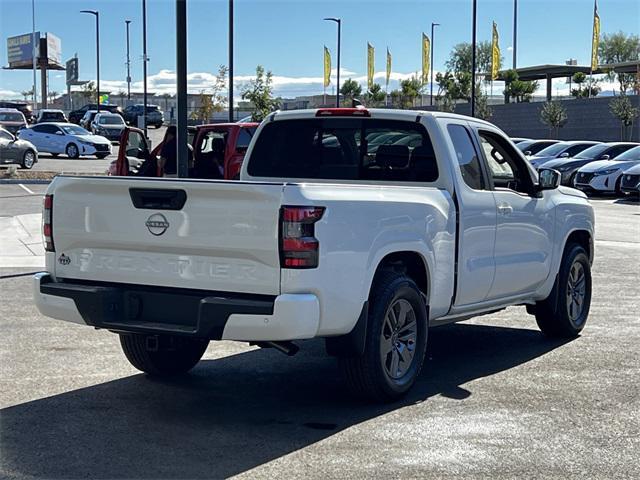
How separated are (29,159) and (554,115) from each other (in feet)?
110

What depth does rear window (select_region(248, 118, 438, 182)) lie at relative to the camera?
7645 millimetres

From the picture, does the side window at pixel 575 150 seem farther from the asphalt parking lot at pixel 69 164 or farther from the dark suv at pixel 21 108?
the dark suv at pixel 21 108

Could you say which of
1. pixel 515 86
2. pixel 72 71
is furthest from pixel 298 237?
pixel 72 71

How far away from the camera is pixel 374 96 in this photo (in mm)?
87875

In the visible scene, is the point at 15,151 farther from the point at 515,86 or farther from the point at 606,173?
the point at 515,86

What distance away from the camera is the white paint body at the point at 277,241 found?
5.84m

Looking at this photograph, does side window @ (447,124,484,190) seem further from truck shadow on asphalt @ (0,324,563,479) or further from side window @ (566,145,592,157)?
side window @ (566,145,592,157)

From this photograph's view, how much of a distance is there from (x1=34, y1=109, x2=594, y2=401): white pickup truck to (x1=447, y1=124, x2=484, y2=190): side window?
0.01 m

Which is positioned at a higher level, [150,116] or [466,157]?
[150,116]

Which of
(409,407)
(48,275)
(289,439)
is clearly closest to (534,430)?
(409,407)

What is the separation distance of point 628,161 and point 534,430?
24.1 meters

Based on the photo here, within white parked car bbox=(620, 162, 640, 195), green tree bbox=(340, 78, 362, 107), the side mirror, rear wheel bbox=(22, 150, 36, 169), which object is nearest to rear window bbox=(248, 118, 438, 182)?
the side mirror

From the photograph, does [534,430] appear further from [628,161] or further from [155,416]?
[628,161]

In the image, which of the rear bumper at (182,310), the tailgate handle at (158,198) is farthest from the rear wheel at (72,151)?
the tailgate handle at (158,198)
